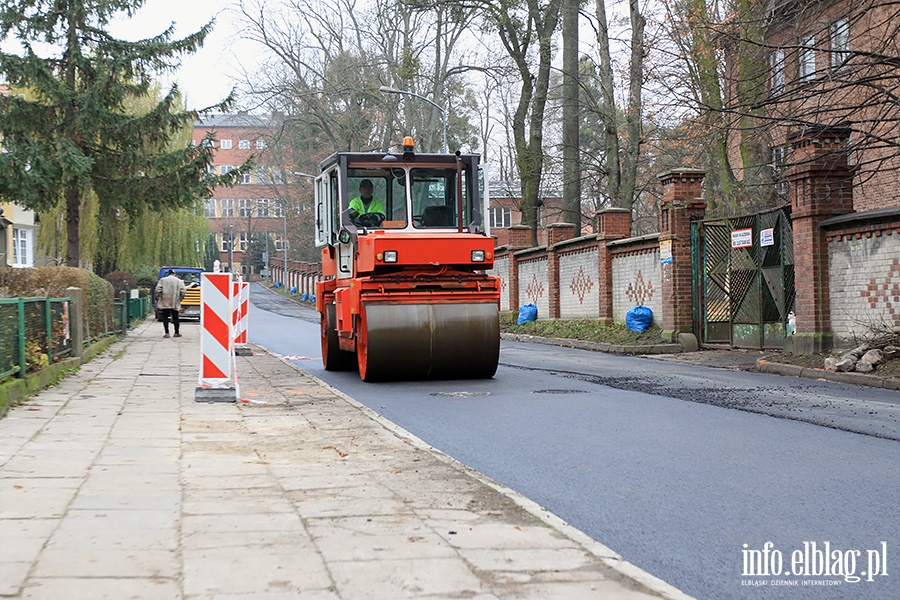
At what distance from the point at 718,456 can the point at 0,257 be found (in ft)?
93.9

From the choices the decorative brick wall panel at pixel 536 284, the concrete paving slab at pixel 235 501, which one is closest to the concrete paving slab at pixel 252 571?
the concrete paving slab at pixel 235 501

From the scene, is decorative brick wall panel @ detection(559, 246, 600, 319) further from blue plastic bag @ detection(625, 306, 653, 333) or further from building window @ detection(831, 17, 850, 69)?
building window @ detection(831, 17, 850, 69)

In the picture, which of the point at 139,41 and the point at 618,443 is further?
the point at 139,41

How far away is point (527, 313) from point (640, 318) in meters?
8.86

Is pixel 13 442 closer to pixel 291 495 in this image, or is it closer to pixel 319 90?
pixel 291 495

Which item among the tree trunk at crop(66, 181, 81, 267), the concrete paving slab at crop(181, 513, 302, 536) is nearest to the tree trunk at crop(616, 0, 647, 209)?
the tree trunk at crop(66, 181, 81, 267)

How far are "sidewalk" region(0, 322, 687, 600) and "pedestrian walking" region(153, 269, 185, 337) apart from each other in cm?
1642

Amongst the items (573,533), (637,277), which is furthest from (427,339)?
(637,277)

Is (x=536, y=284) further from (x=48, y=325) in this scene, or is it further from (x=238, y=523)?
(x=238, y=523)

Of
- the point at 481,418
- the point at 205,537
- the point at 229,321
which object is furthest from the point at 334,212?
the point at 205,537

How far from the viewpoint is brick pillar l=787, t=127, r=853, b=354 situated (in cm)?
1559

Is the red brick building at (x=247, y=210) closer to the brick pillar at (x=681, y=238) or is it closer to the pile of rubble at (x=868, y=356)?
the brick pillar at (x=681, y=238)

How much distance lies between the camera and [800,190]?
16109mm

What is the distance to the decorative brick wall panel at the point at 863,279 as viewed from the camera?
46.9ft
